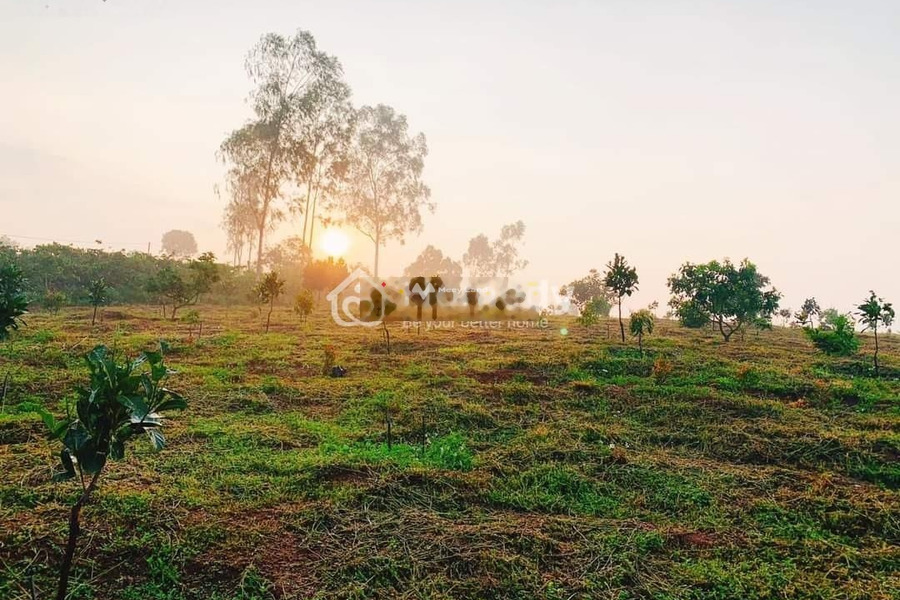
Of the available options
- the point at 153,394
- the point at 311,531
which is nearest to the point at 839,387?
the point at 311,531

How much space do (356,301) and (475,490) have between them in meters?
27.1

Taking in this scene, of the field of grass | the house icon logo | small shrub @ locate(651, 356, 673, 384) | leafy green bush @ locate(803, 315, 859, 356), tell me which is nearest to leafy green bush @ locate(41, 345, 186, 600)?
the field of grass

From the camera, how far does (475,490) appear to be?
6.07 m

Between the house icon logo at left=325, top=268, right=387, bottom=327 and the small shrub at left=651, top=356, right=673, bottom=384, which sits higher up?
the house icon logo at left=325, top=268, right=387, bottom=327

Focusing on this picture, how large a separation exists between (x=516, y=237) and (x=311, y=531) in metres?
65.2

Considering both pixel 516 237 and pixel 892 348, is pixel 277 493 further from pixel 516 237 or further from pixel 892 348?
pixel 516 237

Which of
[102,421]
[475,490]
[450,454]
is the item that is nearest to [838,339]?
[450,454]

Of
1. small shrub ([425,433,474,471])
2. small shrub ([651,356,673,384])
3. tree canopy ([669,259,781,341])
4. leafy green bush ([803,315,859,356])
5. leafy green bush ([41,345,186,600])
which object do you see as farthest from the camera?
tree canopy ([669,259,781,341])

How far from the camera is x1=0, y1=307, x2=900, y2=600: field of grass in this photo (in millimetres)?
4246

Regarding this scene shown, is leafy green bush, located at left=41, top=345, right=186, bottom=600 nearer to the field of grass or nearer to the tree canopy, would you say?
the field of grass

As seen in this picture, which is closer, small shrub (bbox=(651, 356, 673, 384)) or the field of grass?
the field of grass

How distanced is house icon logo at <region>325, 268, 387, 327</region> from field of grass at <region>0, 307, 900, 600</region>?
28.4 ft

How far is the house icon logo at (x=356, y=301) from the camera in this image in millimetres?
21441

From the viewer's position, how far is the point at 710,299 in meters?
20.5
